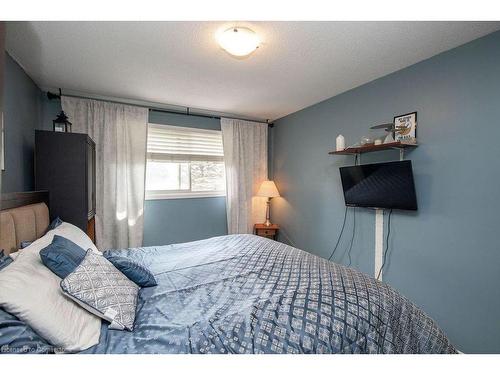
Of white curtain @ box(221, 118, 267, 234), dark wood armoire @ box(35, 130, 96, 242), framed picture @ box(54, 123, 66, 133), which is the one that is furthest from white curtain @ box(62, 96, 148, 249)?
white curtain @ box(221, 118, 267, 234)

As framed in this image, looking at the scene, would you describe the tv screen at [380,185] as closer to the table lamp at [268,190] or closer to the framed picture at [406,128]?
the framed picture at [406,128]

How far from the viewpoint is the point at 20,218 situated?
1468 mm

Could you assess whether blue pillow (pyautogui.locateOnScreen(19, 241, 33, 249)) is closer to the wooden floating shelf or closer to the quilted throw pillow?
the quilted throw pillow

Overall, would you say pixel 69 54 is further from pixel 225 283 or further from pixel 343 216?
pixel 343 216

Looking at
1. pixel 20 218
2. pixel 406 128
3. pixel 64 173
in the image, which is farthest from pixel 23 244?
pixel 406 128

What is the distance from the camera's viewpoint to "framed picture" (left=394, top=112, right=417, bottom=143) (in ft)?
6.95

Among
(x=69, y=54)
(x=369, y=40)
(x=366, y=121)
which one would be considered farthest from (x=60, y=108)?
(x=366, y=121)

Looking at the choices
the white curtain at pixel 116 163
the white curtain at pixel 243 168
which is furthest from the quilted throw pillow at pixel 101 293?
the white curtain at pixel 243 168

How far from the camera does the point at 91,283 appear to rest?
1.07 meters

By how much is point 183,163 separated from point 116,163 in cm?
90

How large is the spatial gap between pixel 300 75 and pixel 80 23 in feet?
6.06

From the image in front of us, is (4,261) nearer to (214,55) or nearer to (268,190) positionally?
(214,55)

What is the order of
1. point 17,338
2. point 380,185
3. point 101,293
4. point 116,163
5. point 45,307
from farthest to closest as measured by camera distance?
point 116,163 → point 380,185 → point 101,293 → point 45,307 → point 17,338

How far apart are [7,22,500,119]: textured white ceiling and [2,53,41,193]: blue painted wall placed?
0.51 ft
